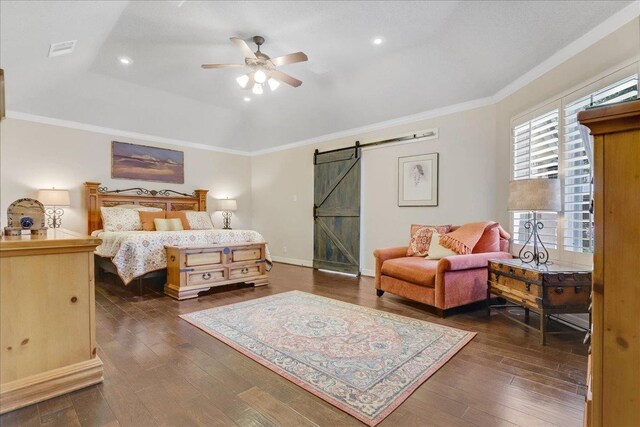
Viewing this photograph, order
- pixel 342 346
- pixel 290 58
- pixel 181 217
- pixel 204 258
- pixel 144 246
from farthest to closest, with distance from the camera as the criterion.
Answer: pixel 181 217 → pixel 204 258 → pixel 144 246 → pixel 290 58 → pixel 342 346

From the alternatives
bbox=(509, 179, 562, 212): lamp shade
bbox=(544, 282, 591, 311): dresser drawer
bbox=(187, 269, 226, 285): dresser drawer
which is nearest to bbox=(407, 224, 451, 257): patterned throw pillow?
bbox=(509, 179, 562, 212): lamp shade

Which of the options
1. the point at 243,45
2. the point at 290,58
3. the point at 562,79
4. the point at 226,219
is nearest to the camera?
the point at 562,79

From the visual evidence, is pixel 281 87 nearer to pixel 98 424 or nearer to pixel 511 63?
pixel 511 63

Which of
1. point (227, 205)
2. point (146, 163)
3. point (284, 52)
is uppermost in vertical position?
point (284, 52)

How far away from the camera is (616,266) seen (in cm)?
78

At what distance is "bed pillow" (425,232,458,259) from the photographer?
3603 millimetres

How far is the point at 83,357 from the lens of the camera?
6.24 feet

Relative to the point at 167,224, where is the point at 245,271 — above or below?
below

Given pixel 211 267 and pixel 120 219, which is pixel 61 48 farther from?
pixel 211 267

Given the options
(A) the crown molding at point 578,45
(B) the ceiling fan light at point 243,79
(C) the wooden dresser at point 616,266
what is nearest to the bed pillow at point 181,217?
(B) the ceiling fan light at point 243,79

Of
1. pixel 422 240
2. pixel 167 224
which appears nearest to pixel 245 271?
pixel 167 224

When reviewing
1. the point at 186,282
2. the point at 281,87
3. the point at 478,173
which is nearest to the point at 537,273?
the point at 478,173

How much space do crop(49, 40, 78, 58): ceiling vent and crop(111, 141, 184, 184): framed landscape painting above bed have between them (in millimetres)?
2160

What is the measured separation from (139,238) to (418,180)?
12.9 ft
